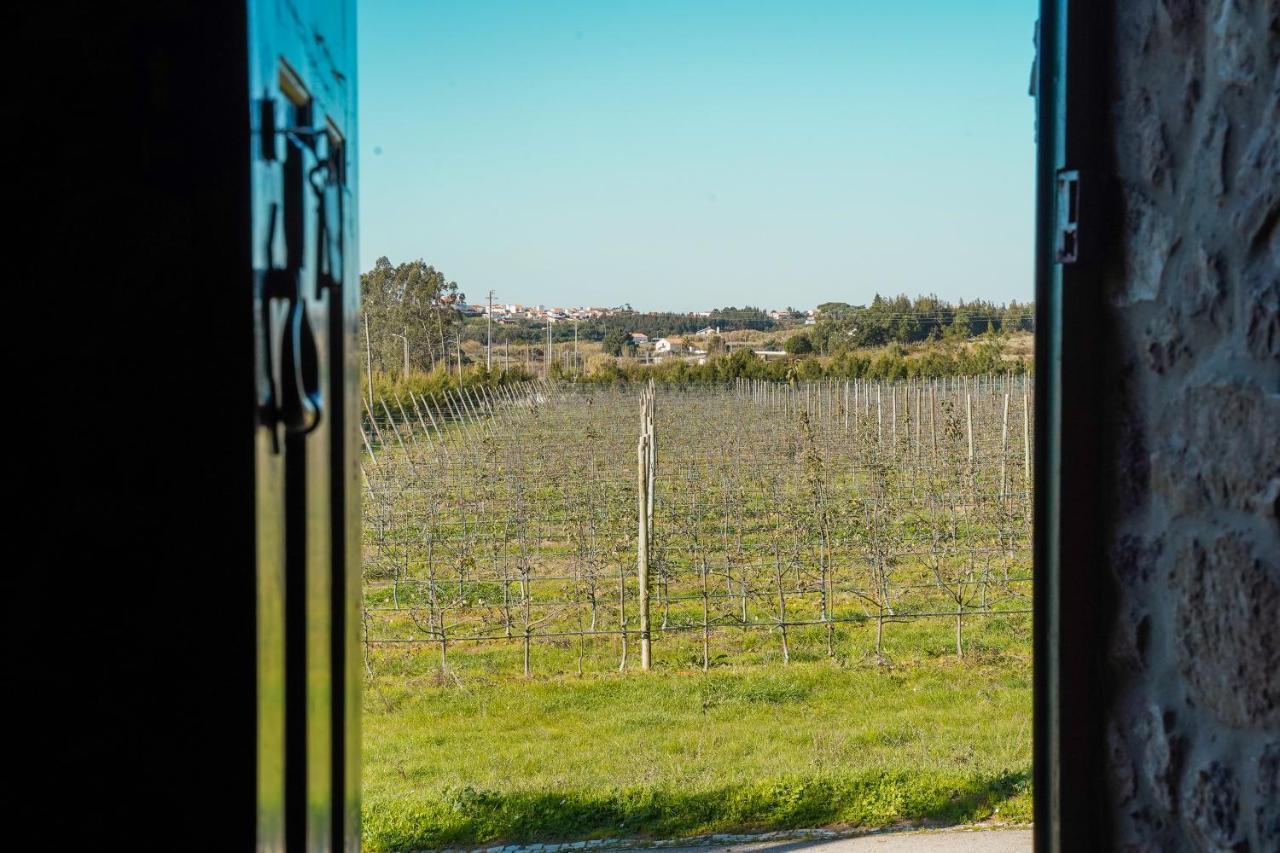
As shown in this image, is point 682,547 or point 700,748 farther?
point 682,547

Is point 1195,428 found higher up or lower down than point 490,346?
lower down

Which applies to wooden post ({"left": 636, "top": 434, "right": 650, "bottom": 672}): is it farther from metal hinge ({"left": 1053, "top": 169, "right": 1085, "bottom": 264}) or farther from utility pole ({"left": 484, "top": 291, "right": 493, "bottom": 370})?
utility pole ({"left": 484, "top": 291, "right": 493, "bottom": 370})

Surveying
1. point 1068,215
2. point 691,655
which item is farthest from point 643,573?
point 1068,215

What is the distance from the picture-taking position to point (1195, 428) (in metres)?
0.99

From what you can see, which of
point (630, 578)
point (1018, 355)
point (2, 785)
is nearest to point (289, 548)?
point (2, 785)

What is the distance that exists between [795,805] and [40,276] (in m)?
3.72

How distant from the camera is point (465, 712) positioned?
19.0 feet

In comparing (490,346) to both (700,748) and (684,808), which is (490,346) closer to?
(700,748)

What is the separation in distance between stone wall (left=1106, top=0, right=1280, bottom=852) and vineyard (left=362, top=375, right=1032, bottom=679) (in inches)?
203

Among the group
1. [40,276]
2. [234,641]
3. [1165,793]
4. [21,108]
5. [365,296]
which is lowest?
[1165,793]

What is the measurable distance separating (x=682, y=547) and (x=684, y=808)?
14.1 ft

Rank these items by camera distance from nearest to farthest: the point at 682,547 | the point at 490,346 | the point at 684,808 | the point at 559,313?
the point at 684,808
the point at 682,547
the point at 490,346
the point at 559,313

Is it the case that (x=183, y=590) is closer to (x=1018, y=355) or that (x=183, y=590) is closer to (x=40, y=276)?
(x=40, y=276)

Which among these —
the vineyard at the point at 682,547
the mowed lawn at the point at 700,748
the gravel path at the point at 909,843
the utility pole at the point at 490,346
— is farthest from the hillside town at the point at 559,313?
the gravel path at the point at 909,843
